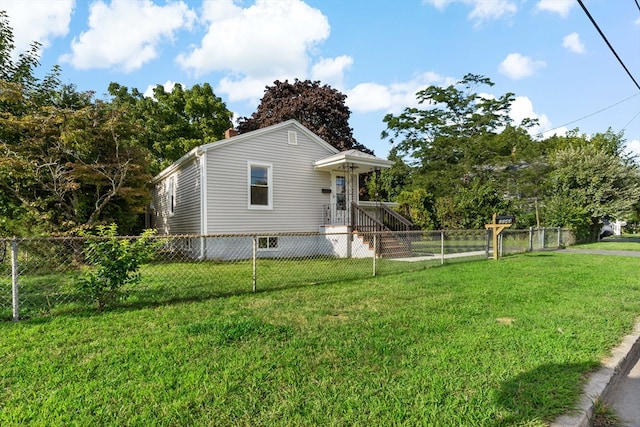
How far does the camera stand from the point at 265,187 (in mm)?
11688

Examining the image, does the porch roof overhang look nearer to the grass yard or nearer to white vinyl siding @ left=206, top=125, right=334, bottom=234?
white vinyl siding @ left=206, top=125, right=334, bottom=234

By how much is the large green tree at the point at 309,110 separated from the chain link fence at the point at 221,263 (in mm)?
12227

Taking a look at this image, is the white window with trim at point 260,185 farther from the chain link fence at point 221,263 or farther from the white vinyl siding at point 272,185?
the chain link fence at point 221,263

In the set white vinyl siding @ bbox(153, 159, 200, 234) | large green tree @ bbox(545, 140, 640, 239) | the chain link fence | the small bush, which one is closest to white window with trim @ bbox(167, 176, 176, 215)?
white vinyl siding @ bbox(153, 159, 200, 234)

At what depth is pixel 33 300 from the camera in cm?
488

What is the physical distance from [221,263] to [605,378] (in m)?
8.55

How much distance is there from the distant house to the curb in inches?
344

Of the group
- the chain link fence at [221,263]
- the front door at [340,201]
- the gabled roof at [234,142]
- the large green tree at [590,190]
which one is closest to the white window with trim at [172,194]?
the gabled roof at [234,142]

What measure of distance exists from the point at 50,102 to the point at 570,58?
1611 centimetres

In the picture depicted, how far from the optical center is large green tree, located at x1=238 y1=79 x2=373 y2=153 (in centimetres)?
2314

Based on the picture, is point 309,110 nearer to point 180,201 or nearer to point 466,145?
point 466,145

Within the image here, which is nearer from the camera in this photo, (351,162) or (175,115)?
(351,162)

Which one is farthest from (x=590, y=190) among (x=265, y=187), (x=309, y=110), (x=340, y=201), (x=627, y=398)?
(x=627, y=398)

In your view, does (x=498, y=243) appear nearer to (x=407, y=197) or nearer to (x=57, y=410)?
(x=407, y=197)
